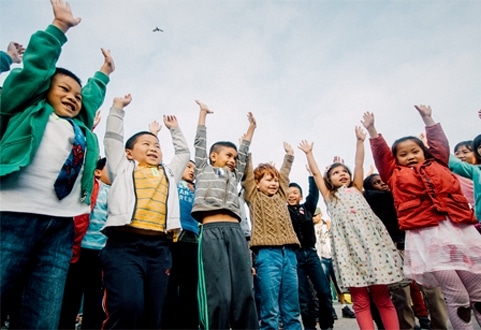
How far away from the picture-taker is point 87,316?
10.3ft

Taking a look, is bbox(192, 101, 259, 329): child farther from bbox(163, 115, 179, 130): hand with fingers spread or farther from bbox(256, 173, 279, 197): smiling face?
bbox(256, 173, 279, 197): smiling face

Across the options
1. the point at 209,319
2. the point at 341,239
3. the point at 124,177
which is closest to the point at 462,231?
the point at 341,239

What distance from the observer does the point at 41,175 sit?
185 cm

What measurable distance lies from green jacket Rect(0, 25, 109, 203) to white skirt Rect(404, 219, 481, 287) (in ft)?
9.27

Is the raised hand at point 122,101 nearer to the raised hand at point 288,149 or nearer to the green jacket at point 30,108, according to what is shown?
the green jacket at point 30,108

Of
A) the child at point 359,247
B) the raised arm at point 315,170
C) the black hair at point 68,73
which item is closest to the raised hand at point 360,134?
the child at point 359,247

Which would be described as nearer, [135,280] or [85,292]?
[135,280]

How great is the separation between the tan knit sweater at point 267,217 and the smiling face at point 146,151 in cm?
126

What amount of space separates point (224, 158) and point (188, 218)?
1.03m

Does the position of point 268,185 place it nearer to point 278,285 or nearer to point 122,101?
point 278,285

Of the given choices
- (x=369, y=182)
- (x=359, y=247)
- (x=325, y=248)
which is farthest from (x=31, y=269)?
(x=325, y=248)

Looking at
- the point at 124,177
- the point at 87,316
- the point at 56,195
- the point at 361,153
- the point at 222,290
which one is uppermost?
the point at 361,153

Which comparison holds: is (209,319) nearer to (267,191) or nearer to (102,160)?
(267,191)

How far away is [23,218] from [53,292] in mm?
457
